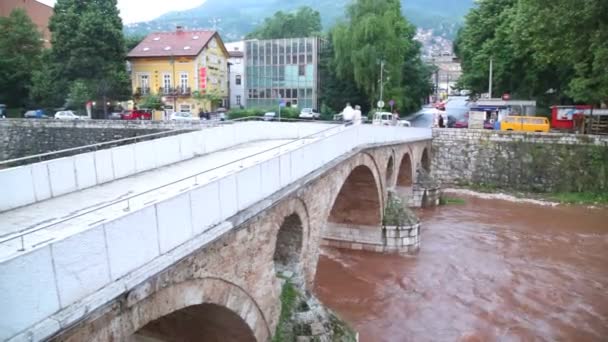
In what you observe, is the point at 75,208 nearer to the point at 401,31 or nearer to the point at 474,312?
the point at 474,312

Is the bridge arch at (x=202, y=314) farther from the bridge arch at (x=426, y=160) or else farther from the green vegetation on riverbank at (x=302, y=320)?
the bridge arch at (x=426, y=160)

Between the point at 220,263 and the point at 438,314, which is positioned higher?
the point at 220,263

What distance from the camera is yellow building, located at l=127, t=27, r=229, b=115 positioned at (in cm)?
4006

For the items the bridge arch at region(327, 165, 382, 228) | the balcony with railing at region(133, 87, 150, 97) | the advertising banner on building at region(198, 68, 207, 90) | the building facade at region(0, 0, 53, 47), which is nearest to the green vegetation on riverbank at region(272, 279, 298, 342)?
the bridge arch at region(327, 165, 382, 228)

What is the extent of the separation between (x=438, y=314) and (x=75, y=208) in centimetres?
948

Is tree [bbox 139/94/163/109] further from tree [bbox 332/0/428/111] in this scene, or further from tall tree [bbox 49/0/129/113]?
tree [bbox 332/0/428/111]

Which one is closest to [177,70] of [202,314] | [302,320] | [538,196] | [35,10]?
[35,10]

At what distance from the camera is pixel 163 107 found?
3862 centimetres

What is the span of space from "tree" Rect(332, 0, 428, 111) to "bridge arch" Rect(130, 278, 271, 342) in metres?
30.7

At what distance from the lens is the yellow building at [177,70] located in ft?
131

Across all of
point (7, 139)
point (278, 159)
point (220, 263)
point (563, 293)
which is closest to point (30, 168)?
point (220, 263)

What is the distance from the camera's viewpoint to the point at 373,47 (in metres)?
36.2

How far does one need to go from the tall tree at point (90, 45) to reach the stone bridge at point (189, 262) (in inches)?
1102

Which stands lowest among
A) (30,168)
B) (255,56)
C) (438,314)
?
(438,314)
